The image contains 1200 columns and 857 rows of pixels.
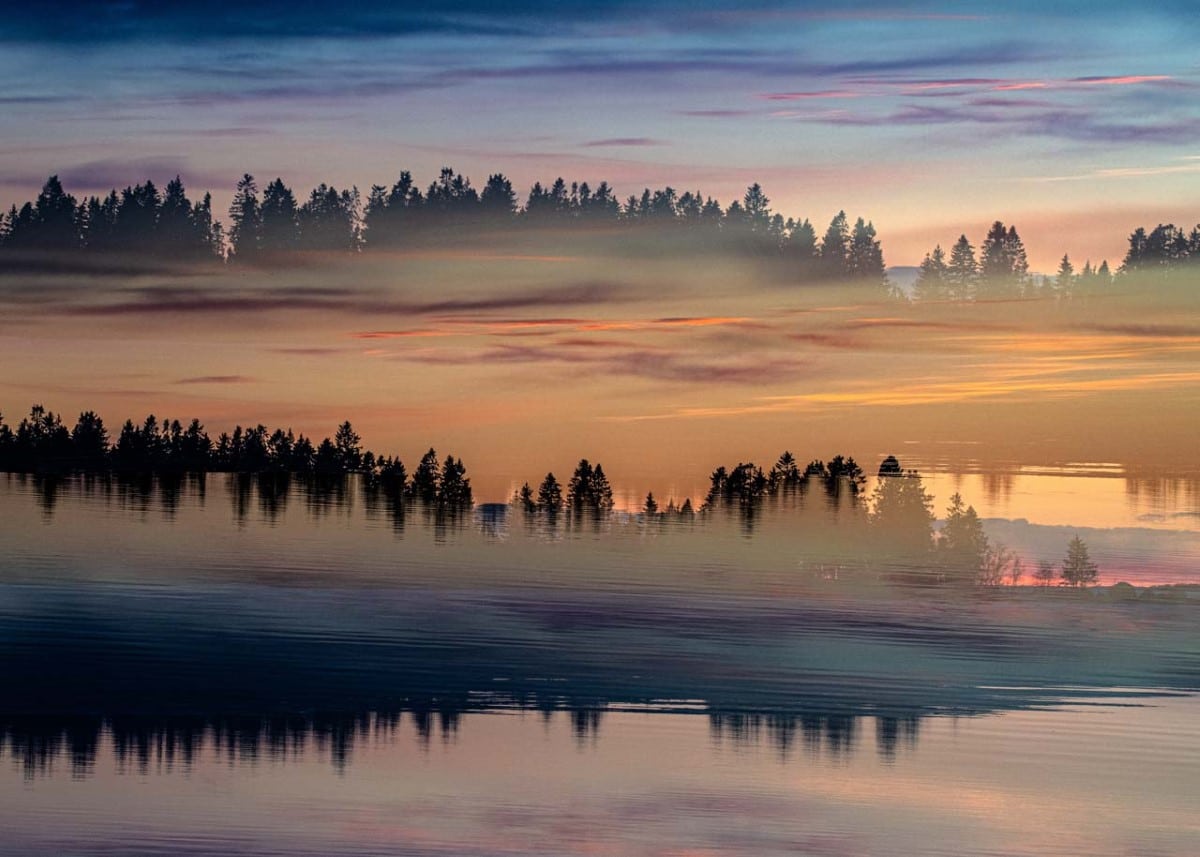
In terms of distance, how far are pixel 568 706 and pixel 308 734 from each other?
20.4 feet

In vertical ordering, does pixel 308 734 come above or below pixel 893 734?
above

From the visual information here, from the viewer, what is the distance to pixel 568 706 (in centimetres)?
3844

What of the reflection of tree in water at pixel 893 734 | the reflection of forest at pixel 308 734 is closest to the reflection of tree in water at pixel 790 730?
the reflection of forest at pixel 308 734

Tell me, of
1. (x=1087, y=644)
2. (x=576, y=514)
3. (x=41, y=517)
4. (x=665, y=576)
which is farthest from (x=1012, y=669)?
(x=41, y=517)

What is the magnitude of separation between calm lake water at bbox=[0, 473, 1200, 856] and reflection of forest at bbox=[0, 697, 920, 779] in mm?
112

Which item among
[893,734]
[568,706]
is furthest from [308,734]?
[893,734]

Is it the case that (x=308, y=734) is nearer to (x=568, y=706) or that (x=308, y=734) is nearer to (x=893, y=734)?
(x=568, y=706)

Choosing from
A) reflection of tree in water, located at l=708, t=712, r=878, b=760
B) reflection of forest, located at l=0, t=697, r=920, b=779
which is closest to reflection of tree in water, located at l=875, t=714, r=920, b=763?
reflection of forest, located at l=0, t=697, r=920, b=779

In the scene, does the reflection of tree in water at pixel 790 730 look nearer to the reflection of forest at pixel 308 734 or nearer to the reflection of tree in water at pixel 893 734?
the reflection of forest at pixel 308 734

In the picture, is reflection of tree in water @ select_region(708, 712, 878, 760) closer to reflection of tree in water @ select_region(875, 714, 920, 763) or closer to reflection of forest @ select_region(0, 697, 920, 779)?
reflection of forest @ select_region(0, 697, 920, 779)

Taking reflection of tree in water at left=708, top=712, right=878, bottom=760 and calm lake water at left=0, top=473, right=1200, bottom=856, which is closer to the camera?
calm lake water at left=0, top=473, right=1200, bottom=856

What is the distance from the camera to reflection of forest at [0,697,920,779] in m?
32.4

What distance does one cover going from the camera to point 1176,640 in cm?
5069

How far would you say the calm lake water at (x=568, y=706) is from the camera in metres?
27.9
